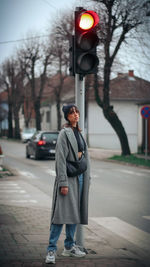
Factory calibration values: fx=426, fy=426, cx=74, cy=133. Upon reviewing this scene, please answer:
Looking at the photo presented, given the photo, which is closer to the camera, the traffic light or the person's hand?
the person's hand

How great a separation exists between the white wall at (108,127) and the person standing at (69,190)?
35.7 meters

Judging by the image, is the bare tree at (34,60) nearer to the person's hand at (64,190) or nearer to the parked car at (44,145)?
the parked car at (44,145)

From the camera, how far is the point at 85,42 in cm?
537

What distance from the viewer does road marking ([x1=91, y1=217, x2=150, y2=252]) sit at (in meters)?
6.21

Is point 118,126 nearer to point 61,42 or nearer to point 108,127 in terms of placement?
point 61,42

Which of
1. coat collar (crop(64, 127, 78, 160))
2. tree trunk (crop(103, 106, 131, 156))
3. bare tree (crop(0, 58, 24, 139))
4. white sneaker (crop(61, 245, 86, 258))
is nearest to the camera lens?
coat collar (crop(64, 127, 78, 160))

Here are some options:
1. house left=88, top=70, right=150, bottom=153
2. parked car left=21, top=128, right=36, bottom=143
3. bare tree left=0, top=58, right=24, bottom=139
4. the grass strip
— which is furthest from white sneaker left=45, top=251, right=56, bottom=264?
bare tree left=0, top=58, right=24, bottom=139

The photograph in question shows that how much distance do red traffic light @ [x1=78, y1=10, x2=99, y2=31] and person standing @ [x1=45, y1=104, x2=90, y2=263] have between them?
41.9 inches

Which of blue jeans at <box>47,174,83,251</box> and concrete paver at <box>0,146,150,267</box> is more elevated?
blue jeans at <box>47,174,83,251</box>

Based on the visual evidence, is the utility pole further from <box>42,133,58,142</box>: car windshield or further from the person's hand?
<box>42,133,58,142</box>: car windshield

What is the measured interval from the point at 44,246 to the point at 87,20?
2886 mm

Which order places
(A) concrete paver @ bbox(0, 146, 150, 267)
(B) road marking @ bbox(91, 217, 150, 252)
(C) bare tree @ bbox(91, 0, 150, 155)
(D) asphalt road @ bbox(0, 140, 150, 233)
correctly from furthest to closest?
(C) bare tree @ bbox(91, 0, 150, 155)
(D) asphalt road @ bbox(0, 140, 150, 233)
(B) road marking @ bbox(91, 217, 150, 252)
(A) concrete paver @ bbox(0, 146, 150, 267)

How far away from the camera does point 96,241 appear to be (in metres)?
5.81

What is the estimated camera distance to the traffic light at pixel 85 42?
533 cm
